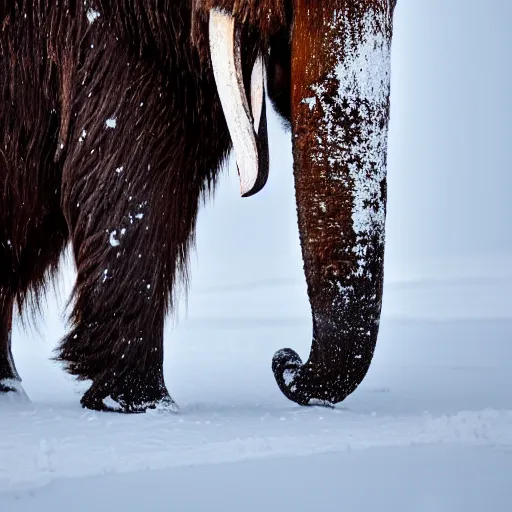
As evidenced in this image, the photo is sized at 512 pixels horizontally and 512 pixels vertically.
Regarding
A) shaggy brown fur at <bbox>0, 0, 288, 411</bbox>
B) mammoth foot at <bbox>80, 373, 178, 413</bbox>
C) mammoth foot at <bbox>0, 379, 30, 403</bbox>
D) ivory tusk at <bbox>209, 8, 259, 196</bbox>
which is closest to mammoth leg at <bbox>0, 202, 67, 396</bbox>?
mammoth foot at <bbox>0, 379, 30, 403</bbox>

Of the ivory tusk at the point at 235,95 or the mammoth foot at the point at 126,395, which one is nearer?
the ivory tusk at the point at 235,95

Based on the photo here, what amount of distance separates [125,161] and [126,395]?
2.36ft

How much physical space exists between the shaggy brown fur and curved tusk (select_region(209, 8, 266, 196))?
107 millimetres

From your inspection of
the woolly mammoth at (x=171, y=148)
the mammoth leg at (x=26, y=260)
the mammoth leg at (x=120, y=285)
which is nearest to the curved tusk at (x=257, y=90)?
the woolly mammoth at (x=171, y=148)

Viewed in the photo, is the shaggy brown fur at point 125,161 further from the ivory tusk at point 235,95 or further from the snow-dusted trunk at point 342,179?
the snow-dusted trunk at point 342,179

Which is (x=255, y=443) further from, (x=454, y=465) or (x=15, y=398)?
(x=15, y=398)

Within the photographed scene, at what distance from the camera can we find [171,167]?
365cm

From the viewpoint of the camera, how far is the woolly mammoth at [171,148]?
3.18 metres

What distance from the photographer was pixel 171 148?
3.65 metres

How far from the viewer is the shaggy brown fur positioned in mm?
3607

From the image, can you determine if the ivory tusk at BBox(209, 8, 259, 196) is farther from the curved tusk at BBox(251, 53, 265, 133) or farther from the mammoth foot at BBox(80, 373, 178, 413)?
the mammoth foot at BBox(80, 373, 178, 413)

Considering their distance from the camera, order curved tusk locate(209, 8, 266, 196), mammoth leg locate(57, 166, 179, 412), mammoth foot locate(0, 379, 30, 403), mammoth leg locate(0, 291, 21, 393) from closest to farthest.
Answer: curved tusk locate(209, 8, 266, 196)
mammoth leg locate(57, 166, 179, 412)
mammoth foot locate(0, 379, 30, 403)
mammoth leg locate(0, 291, 21, 393)

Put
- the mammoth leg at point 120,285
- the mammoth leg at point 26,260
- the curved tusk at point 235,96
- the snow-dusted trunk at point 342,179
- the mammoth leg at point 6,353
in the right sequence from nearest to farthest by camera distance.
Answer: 1. the snow-dusted trunk at point 342,179
2. the curved tusk at point 235,96
3. the mammoth leg at point 120,285
4. the mammoth leg at point 26,260
5. the mammoth leg at point 6,353

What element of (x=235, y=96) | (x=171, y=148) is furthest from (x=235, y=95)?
(x=171, y=148)
